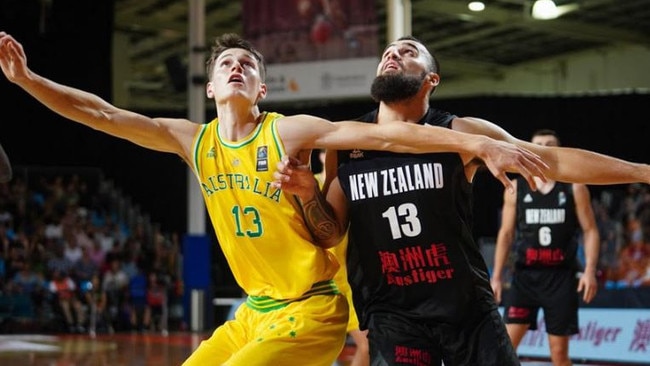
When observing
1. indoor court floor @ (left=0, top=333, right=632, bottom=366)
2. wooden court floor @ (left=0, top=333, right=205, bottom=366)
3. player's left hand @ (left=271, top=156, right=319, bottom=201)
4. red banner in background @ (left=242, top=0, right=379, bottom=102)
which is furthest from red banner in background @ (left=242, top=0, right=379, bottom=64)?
player's left hand @ (left=271, top=156, right=319, bottom=201)

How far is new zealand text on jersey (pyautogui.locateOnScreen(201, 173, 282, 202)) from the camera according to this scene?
424 centimetres

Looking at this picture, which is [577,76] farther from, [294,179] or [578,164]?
[294,179]

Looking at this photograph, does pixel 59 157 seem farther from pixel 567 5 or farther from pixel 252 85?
pixel 252 85

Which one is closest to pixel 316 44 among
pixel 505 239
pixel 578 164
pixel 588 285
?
pixel 505 239

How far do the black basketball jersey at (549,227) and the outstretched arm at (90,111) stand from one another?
376 centimetres

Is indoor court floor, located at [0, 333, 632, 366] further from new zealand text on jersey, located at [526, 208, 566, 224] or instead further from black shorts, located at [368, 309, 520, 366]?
black shorts, located at [368, 309, 520, 366]

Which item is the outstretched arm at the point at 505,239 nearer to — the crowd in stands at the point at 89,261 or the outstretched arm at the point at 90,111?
the outstretched arm at the point at 90,111

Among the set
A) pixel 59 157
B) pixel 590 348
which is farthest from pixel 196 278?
pixel 590 348

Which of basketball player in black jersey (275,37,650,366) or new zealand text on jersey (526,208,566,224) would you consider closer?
basketball player in black jersey (275,37,650,366)

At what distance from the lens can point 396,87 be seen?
13.6ft

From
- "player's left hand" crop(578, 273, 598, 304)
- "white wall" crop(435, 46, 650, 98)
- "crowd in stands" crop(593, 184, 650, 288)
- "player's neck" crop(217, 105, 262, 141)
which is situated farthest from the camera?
"white wall" crop(435, 46, 650, 98)

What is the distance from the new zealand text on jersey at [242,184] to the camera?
4.24 metres

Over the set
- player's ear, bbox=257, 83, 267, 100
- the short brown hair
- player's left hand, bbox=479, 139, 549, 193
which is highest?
the short brown hair

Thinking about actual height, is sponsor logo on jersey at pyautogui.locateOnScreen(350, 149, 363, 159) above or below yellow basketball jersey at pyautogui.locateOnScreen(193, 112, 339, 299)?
above
